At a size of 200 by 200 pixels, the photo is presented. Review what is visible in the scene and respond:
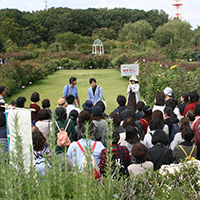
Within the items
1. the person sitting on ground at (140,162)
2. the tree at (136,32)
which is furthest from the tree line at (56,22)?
the person sitting on ground at (140,162)

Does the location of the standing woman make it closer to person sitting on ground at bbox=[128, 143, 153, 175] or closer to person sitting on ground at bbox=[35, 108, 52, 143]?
person sitting on ground at bbox=[35, 108, 52, 143]

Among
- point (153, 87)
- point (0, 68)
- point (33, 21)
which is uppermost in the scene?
point (33, 21)

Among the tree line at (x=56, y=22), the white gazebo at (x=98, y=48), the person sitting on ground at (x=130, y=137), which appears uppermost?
the tree line at (x=56, y=22)

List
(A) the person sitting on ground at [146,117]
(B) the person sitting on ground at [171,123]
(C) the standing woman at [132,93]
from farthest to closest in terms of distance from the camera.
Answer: (C) the standing woman at [132,93]
(A) the person sitting on ground at [146,117]
(B) the person sitting on ground at [171,123]

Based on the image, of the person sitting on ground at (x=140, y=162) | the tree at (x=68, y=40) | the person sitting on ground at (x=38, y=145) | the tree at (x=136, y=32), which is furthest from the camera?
the tree at (x=136, y=32)

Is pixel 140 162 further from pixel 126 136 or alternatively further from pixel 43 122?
pixel 43 122

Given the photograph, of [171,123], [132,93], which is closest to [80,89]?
[132,93]

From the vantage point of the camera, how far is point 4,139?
390cm

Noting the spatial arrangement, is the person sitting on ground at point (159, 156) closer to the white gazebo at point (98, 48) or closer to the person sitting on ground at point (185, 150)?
the person sitting on ground at point (185, 150)

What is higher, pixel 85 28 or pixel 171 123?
pixel 85 28

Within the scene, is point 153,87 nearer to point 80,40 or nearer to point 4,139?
point 4,139

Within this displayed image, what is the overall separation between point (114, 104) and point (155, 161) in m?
6.33

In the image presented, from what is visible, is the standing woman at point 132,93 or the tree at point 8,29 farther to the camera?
the tree at point 8,29

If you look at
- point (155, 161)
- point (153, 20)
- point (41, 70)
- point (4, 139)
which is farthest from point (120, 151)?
point (153, 20)
